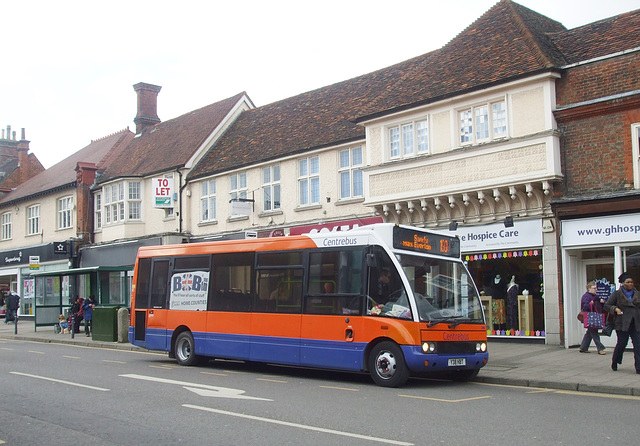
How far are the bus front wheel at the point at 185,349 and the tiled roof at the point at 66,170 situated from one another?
24606 millimetres

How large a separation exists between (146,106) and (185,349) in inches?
1073

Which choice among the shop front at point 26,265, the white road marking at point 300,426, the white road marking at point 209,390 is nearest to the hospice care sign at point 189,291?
the white road marking at point 209,390

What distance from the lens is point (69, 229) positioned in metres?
38.2

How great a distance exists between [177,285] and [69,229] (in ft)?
81.0

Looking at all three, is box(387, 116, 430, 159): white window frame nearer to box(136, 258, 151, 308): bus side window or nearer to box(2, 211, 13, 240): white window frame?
box(136, 258, 151, 308): bus side window

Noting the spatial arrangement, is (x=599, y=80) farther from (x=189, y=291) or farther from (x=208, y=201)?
(x=208, y=201)

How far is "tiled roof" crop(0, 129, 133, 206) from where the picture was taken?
131 ft

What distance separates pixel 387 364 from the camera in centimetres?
1193

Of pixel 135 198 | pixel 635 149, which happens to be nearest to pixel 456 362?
pixel 635 149

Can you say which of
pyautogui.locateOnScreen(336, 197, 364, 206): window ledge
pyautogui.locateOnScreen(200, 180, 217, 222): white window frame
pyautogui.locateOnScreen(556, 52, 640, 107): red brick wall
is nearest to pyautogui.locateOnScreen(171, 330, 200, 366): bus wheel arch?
pyautogui.locateOnScreen(336, 197, 364, 206): window ledge

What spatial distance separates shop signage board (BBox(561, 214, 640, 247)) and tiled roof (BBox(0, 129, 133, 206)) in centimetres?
2858

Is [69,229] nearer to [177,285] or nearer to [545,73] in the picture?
[177,285]

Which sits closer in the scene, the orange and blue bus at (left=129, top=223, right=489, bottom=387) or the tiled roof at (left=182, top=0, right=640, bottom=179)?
the orange and blue bus at (left=129, top=223, right=489, bottom=387)

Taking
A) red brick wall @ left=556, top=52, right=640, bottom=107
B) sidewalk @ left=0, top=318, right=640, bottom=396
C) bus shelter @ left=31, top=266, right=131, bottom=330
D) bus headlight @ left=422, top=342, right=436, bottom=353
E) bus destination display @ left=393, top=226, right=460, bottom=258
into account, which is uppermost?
red brick wall @ left=556, top=52, right=640, bottom=107
